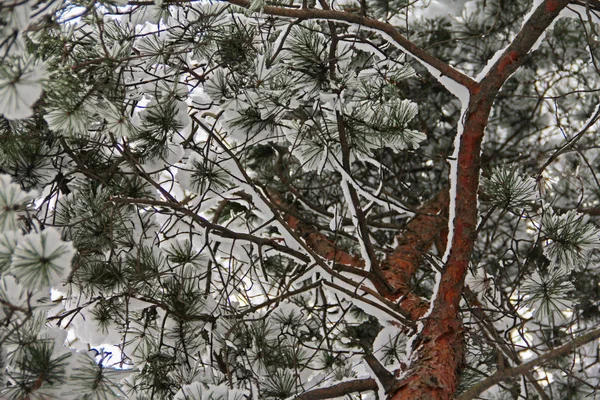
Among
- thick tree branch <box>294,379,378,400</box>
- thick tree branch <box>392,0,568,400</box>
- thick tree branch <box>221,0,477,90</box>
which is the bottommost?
thick tree branch <box>294,379,378,400</box>

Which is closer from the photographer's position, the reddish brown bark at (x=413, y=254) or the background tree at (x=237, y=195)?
the background tree at (x=237, y=195)

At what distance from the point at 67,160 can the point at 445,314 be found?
1266 mm

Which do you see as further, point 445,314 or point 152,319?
point 152,319

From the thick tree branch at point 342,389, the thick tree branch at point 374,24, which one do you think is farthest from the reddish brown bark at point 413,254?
the thick tree branch at point 374,24

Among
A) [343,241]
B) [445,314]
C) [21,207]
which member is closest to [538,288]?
[445,314]

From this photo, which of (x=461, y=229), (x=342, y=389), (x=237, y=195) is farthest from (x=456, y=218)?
(x=237, y=195)

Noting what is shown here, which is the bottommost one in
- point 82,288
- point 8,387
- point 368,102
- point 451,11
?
point 8,387

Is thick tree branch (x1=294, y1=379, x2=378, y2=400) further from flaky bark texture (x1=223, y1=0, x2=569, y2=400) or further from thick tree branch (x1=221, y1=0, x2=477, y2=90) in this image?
thick tree branch (x1=221, y1=0, x2=477, y2=90)

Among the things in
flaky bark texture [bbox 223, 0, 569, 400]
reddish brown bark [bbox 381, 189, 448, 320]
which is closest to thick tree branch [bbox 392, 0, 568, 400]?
flaky bark texture [bbox 223, 0, 569, 400]

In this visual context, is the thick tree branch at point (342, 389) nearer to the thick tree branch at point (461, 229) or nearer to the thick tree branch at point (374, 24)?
the thick tree branch at point (461, 229)

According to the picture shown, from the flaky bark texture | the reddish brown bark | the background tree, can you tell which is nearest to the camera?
the background tree

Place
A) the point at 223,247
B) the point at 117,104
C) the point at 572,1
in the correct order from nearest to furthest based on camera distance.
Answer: the point at 117,104 → the point at 572,1 → the point at 223,247

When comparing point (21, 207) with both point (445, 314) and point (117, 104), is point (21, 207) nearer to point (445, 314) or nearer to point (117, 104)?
point (117, 104)

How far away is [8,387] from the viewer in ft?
4.78
